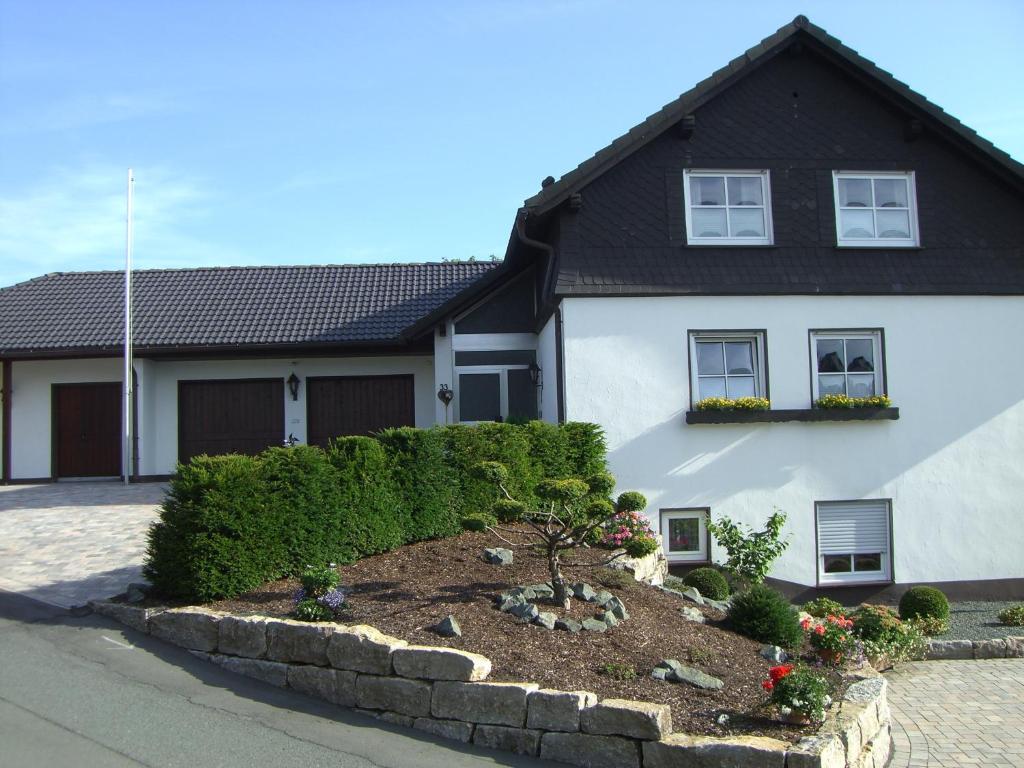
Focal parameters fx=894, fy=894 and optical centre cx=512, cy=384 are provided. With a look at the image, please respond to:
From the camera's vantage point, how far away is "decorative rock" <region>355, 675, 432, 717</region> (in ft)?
22.0

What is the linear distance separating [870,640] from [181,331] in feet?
47.7

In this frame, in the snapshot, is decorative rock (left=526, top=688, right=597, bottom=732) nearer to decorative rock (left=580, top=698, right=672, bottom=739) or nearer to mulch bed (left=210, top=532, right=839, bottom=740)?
decorative rock (left=580, top=698, right=672, bottom=739)

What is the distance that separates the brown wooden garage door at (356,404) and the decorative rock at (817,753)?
13807mm

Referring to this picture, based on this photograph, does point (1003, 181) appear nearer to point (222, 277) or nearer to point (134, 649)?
point (134, 649)

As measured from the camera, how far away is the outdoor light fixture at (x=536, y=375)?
15930 millimetres

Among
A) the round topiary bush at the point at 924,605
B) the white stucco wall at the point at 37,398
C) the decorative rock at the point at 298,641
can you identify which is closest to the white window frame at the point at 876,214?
the round topiary bush at the point at 924,605

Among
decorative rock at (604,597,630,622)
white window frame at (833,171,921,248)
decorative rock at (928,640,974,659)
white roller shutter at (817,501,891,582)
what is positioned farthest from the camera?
white window frame at (833,171,921,248)

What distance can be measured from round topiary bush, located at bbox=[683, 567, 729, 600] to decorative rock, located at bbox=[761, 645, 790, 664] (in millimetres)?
2889

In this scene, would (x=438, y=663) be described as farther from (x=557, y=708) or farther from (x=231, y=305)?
(x=231, y=305)

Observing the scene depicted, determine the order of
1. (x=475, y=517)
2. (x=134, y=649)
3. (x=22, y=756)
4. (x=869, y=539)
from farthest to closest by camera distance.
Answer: (x=869, y=539), (x=475, y=517), (x=134, y=649), (x=22, y=756)

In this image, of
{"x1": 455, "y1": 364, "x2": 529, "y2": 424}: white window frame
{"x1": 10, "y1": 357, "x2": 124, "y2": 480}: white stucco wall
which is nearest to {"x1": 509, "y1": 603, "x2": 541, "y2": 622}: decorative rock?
{"x1": 455, "y1": 364, "x2": 529, "y2": 424}: white window frame

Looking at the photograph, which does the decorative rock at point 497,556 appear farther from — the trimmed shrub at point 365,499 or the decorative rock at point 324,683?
the decorative rock at point 324,683

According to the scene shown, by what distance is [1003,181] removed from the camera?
1409 cm

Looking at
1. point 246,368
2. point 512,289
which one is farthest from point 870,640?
point 246,368
